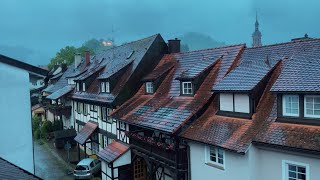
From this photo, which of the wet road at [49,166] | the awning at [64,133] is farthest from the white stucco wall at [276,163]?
the awning at [64,133]

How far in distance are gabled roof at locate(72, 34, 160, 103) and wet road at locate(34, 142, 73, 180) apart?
6985mm

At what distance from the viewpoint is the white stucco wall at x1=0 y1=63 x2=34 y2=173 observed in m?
14.7

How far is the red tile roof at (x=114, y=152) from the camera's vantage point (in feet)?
81.5

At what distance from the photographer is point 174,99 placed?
2272 centimetres

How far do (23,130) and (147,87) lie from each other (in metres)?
13.0

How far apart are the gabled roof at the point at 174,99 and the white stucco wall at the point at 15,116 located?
7645 mm

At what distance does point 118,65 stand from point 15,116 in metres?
18.3

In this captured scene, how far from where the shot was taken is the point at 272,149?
14.6 meters

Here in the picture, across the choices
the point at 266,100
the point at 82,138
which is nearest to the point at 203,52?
the point at 266,100

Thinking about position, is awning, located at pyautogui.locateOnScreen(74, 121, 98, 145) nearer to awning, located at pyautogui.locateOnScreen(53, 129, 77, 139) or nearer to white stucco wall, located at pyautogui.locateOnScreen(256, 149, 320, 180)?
awning, located at pyautogui.locateOnScreen(53, 129, 77, 139)

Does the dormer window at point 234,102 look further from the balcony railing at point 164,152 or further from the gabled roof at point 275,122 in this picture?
the balcony railing at point 164,152

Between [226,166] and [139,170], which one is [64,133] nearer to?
[139,170]

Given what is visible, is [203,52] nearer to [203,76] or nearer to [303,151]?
[203,76]

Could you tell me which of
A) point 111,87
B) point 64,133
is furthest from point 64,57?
point 111,87
